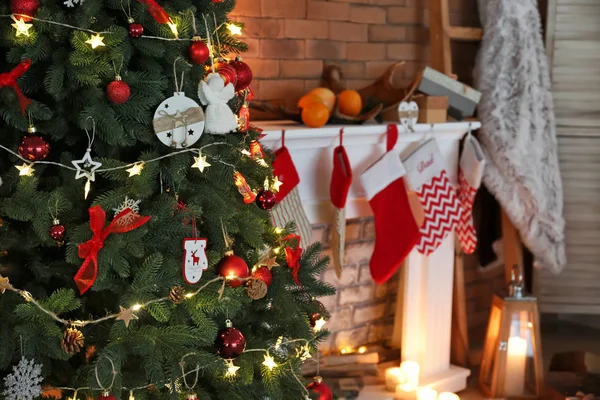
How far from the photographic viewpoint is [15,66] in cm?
137

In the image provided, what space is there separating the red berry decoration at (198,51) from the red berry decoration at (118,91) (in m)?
0.17

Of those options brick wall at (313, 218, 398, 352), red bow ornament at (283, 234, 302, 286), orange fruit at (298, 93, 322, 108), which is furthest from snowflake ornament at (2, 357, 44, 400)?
brick wall at (313, 218, 398, 352)

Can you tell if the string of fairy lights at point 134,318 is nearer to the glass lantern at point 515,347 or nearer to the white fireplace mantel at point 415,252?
the white fireplace mantel at point 415,252

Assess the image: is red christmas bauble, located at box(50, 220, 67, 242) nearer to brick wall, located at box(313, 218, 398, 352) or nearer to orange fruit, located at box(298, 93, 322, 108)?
orange fruit, located at box(298, 93, 322, 108)

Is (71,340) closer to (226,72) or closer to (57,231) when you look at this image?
(57,231)

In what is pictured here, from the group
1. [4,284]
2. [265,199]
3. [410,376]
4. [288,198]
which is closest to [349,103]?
[288,198]

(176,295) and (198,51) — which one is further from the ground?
(198,51)

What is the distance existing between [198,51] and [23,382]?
70 centimetres

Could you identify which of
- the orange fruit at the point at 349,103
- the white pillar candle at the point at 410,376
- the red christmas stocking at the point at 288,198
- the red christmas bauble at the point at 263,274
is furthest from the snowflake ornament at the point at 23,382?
the white pillar candle at the point at 410,376

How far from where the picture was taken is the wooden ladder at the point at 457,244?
2.84m

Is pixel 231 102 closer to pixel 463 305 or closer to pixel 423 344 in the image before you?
pixel 423 344

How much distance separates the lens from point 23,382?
1.34 metres

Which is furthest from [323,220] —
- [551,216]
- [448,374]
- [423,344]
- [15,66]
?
[15,66]

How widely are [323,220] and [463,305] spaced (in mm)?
897
